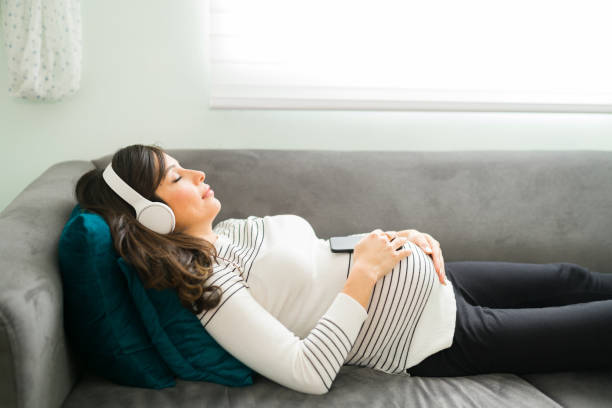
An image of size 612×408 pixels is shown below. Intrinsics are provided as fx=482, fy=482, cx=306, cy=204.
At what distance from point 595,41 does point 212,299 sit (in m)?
1.82

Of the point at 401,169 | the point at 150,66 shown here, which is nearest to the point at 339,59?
the point at 401,169

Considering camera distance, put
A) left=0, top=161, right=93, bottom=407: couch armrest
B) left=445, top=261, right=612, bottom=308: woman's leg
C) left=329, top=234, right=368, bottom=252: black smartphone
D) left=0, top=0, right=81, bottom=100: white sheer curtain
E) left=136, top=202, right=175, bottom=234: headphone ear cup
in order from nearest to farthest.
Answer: left=0, top=161, right=93, bottom=407: couch armrest < left=136, top=202, right=175, bottom=234: headphone ear cup < left=329, top=234, right=368, bottom=252: black smartphone < left=445, top=261, right=612, bottom=308: woman's leg < left=0, top=0, right=81, bottom=100: white sheer curtain

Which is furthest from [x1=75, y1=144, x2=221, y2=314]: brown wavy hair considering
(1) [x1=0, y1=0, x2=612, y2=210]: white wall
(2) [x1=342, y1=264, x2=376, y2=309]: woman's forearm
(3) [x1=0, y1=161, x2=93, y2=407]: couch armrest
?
(1) [x1=0, y1=0, x2=612, y2=210]: white wall

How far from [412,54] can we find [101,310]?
4.56ft

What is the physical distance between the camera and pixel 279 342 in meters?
0.99

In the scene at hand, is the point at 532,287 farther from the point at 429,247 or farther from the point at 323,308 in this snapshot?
the point at 323,308

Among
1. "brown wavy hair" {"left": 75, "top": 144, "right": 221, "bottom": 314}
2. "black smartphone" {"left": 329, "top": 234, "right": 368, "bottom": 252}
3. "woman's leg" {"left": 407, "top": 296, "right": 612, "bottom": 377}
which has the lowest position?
"woman's leg" {"left": 407, "top": 296, "right": 612, "bottom": 377}

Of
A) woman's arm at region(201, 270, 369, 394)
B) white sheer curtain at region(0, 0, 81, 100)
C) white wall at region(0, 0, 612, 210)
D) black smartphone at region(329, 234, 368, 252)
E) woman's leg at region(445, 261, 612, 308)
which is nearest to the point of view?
woman's arm at region(201, 270, 369, 394)

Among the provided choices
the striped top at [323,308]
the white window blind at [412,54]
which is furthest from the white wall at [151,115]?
the striped top at [323,308]

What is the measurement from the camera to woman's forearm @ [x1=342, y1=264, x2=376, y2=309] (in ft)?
3.51

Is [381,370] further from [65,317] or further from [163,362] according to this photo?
[65,317]

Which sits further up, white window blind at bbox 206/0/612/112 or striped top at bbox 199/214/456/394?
white window blind at bbox 206/0/612/112

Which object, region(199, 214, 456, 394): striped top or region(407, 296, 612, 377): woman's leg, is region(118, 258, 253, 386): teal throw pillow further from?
region(407, 296, 612, 377): woman's leg

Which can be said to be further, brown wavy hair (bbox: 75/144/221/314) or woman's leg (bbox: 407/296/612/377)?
woman's leg (bbox: 407/296/612/377)
